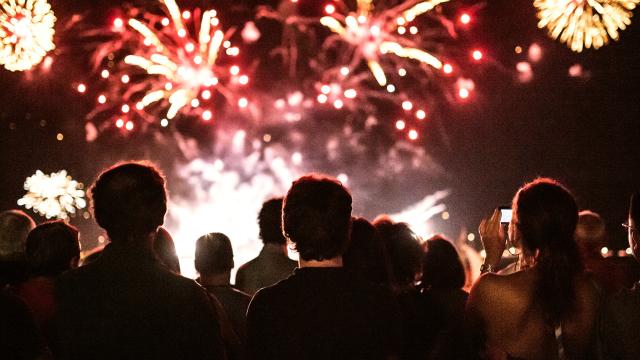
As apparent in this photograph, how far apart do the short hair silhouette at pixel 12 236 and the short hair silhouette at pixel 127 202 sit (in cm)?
182

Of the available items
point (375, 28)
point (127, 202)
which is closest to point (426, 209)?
point (375, 28)

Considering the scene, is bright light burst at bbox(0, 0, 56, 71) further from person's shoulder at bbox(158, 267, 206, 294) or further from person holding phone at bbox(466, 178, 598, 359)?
person holding phone at bbox(466, 178, 598, 359)

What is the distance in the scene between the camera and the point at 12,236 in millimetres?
4434

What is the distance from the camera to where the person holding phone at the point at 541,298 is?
3213mm

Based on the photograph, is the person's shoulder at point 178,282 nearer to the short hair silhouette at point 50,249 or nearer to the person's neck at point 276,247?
the short hair silhouette at point 50,249

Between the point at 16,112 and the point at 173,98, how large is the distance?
15903 millimetres

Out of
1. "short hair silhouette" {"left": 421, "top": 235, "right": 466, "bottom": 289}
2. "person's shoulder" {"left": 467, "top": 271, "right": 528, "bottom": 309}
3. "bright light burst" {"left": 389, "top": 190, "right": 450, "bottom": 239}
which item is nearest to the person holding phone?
"person's shoulder" {"left": 467, "top": 271, "right": 528, "bottom": 309}

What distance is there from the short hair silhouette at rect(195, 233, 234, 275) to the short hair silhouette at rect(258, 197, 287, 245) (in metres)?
0.68

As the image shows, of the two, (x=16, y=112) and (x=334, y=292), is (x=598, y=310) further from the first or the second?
(x=16, y=112)

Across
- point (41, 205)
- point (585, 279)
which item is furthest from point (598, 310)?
point (41, 205)

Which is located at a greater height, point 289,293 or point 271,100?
point 271,100

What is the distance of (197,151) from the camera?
99.7ft

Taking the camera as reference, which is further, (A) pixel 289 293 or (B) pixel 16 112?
(B) pixel 16 112

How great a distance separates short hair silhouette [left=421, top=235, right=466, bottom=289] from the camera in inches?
167
